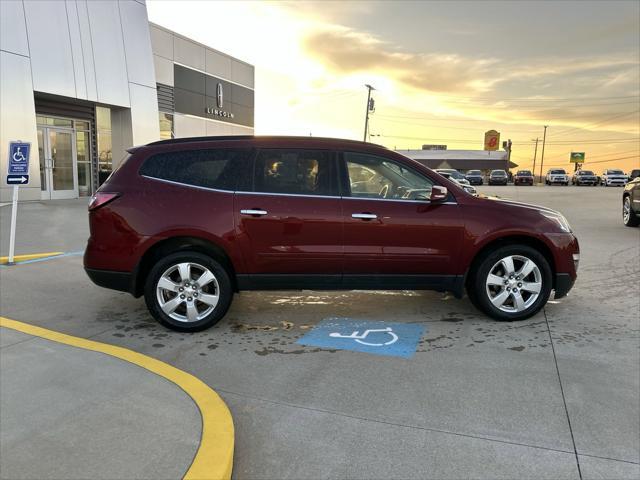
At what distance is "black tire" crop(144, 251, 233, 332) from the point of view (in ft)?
15.8

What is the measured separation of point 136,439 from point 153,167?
284 cm

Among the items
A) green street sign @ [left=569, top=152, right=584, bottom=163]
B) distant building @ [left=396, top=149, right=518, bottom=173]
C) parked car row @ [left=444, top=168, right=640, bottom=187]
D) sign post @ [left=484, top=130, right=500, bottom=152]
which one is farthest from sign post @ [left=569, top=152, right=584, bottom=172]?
parked car row @ [left=444, top=168, right=640, bottom=187]

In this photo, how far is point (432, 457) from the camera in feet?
9.35

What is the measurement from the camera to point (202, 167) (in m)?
4.97

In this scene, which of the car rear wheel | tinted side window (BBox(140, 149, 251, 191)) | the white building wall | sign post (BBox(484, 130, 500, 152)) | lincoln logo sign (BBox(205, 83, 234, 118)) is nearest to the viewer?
tinted side window (BBox(140, 149, 251, 191))

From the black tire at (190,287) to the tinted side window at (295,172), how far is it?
869 millimetres

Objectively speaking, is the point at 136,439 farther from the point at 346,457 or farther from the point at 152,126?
the point at 152,126

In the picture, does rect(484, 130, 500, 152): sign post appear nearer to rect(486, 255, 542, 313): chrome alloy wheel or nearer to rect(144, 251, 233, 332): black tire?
rect(486, 255, 542, 313): chrome alloy wheel

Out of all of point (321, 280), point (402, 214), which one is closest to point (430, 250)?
point (402, 214)

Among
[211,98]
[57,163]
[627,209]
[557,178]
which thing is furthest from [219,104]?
[557,178]

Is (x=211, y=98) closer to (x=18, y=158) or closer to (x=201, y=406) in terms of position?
(x=18, y=158)

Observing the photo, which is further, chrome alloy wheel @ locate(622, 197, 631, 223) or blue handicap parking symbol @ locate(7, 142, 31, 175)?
chrome alloy wheel @ locate(622, 197, 631, 223)

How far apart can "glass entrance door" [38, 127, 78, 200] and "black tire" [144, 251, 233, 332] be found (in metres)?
15.0

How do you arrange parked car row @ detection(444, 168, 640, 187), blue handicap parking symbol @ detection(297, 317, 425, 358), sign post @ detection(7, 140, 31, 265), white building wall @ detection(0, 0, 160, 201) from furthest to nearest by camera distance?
parked car row @ detection(444, 168, 640, 187) < white building wall @ detection(0, 0, 160, 201) < sign post @ detection(7, 140, 31, 265) < blue handicap parking symbol @ detection(297, 317, 425, 358)
